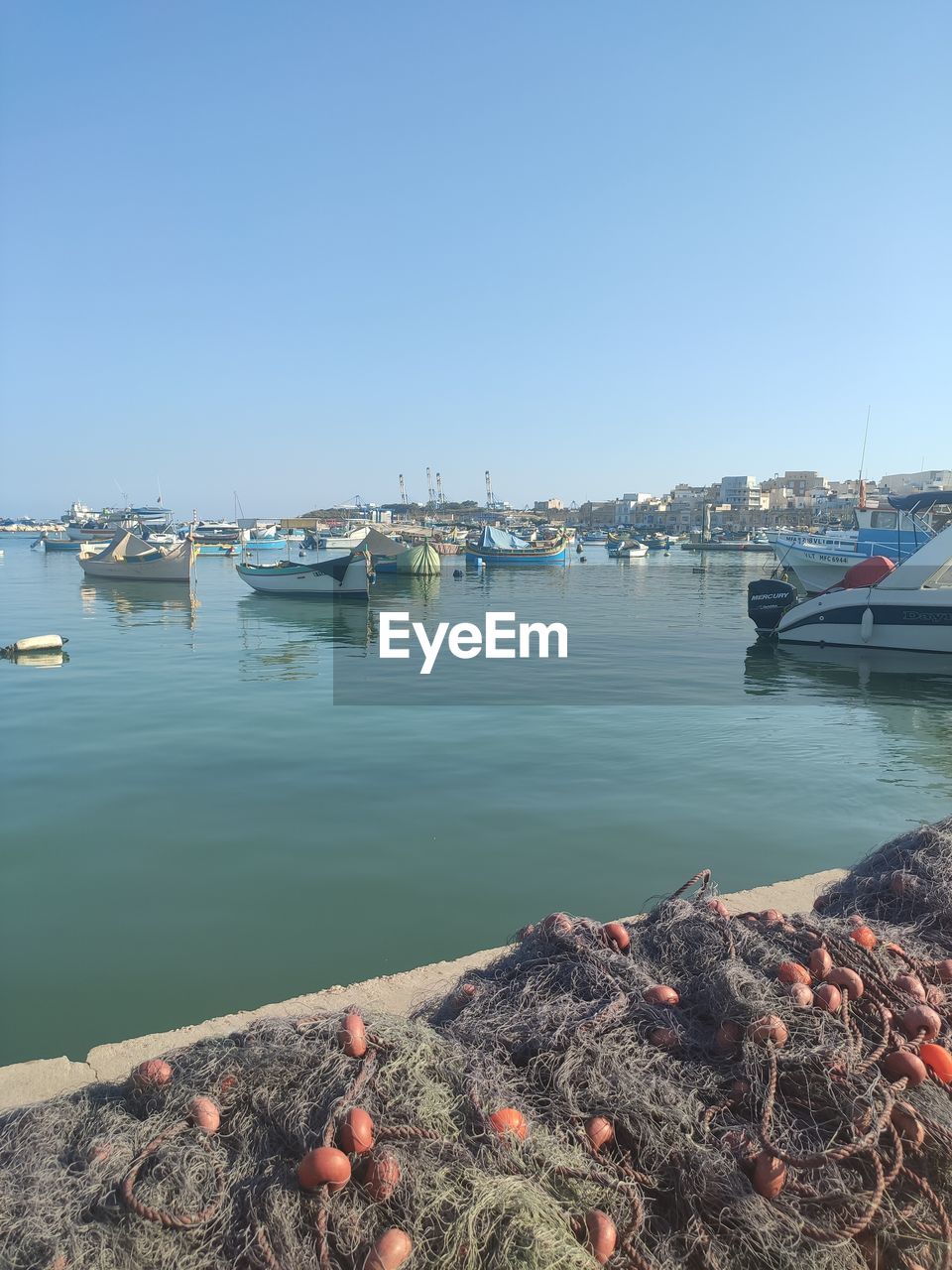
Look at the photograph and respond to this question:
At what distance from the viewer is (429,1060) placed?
8.87 feet

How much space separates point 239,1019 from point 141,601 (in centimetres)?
3591

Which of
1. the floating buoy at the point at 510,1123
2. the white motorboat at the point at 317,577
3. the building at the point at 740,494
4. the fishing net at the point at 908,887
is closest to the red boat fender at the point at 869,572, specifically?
the fishing net at the point at 908,887

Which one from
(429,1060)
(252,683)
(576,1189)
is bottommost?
(252,683)

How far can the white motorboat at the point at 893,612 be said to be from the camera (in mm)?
19250

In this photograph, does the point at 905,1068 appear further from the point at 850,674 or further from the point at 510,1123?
the point at 850,674

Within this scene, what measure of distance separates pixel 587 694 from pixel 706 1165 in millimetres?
13585

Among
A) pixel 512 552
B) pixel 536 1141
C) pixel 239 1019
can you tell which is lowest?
pixel 239 1019

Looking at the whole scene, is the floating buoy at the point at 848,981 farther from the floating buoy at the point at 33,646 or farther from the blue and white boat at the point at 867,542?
the blue and white boat at the point at 867,542

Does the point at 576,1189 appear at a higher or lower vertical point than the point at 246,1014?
higher

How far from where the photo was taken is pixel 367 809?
8906mm

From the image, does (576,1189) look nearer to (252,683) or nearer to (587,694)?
(587,694)

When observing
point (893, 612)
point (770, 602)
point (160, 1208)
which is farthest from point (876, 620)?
point (160, 1208)

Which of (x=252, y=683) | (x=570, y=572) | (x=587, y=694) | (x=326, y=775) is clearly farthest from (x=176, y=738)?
(x=570, y=572)

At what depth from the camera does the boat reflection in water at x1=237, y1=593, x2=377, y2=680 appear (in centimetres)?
1962
